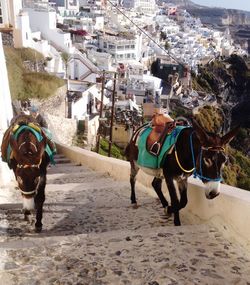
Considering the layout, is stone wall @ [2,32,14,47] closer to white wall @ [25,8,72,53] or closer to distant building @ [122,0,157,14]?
white wall @ [25,8,72,53]

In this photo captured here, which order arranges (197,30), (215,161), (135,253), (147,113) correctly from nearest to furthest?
(135,253) < (215,161) < (147,113) < (197,30)

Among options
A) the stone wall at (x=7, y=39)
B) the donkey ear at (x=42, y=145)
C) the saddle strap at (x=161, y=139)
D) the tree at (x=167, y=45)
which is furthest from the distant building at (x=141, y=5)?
the donkey ear at (x=42, y=145)

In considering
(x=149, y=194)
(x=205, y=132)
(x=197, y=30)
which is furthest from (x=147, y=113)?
(x=197, y=30)

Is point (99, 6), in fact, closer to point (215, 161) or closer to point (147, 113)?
point (147, 113)

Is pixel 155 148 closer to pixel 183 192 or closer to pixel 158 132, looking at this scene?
pixel 158 132

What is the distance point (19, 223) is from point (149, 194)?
→ 2.45 m

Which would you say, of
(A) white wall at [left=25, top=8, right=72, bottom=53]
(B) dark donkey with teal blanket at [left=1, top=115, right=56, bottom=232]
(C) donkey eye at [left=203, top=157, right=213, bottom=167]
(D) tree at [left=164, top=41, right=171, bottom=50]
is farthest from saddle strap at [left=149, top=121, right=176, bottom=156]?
(D) tree at [left=164, top=41, right=171, bottom=50]

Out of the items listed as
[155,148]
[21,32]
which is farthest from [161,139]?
[21,32]

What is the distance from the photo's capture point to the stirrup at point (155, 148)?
5.03 metres

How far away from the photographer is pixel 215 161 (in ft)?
13.2

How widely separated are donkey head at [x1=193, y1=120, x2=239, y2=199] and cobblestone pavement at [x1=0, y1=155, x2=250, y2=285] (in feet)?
1.73

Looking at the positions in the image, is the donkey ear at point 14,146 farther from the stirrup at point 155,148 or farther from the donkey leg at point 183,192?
the donkey leg at point 183,192

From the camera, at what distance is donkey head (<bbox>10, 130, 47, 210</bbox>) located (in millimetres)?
4293

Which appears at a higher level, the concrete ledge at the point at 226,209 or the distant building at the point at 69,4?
the concrete ledge at the point at 226,209
